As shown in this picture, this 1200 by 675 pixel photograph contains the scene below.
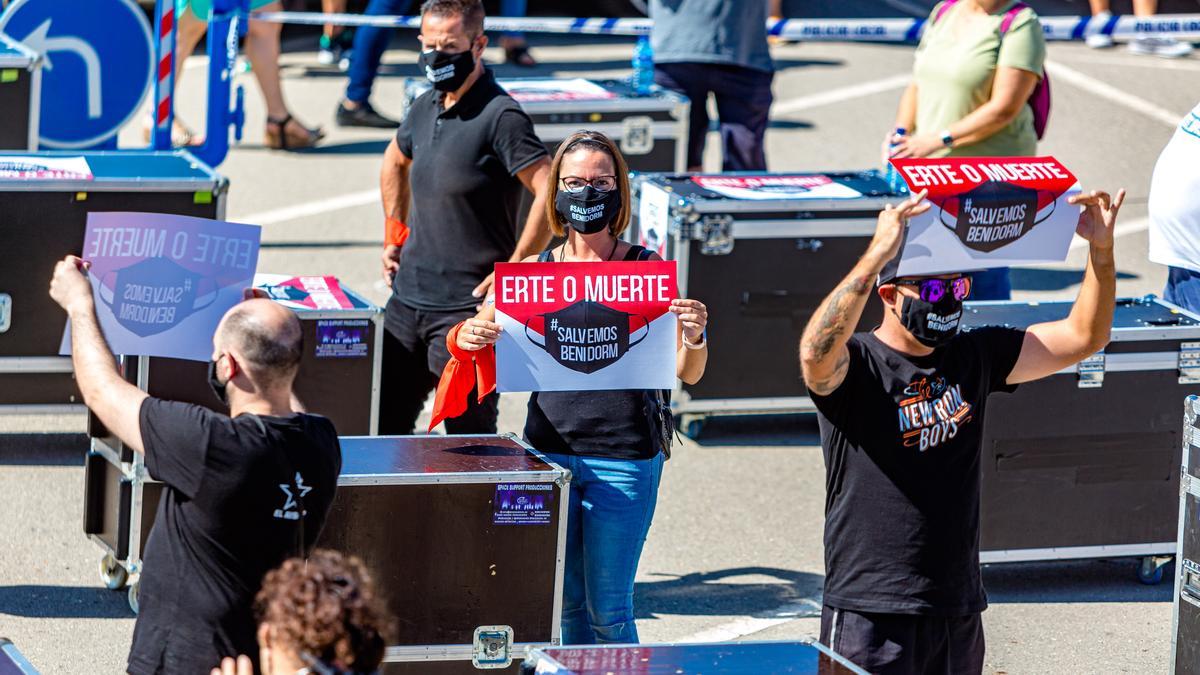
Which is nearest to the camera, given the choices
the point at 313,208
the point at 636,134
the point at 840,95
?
the point at 636,134

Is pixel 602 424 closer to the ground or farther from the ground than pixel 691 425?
farther from the ground

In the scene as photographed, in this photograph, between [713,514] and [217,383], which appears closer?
[217,383]

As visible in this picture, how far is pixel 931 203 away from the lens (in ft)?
14.7

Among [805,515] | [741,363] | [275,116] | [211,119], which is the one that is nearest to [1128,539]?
[805,515]

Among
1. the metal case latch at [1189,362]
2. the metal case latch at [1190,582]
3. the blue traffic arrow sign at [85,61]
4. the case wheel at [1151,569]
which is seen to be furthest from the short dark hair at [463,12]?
the blue traffic arrow sign at [85,61]

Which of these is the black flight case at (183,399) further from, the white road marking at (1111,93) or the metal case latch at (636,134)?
the white road marking at (1111,93)

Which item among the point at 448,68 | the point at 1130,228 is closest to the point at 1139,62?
the point at 1130,228

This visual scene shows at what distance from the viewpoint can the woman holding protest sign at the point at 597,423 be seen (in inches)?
196

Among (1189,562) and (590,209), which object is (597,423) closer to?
(590,209)

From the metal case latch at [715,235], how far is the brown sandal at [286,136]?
560cm

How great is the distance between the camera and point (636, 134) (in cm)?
969

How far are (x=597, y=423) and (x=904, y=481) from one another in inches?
41.5

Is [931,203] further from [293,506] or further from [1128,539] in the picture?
[1128,539]

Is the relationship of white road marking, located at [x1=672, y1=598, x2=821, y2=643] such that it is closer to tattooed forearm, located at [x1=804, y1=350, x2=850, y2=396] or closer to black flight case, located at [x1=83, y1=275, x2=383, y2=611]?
black flight case, located at [x1=83, y1=275, x2=383, y2=611]
